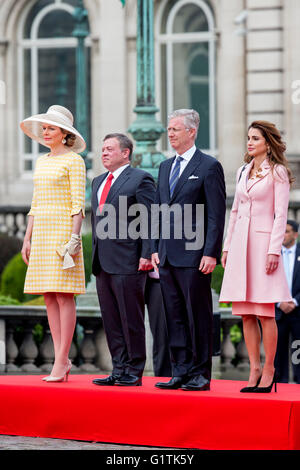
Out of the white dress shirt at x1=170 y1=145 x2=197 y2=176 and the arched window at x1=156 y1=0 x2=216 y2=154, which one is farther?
the arched window at x1=156 y1=0 x2=216 y2=154

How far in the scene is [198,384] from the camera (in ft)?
27.5

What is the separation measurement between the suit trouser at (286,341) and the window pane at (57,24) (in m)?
12.4

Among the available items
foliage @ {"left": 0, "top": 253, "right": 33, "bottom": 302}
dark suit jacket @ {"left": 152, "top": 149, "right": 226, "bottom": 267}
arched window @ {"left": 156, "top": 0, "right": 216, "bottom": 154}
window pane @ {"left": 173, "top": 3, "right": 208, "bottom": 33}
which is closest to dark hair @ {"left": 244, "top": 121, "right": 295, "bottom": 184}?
dark suit jacket @ {"left": 152, "top": 149, "right": 226, "bottom": 267}

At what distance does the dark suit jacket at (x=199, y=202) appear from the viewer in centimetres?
842

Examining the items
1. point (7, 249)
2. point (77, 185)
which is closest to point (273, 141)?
point (77, 185)

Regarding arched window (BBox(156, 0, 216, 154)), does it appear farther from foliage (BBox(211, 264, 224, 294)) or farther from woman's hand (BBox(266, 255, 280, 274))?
woman's hand (BBox(266, 255, 280, 274))

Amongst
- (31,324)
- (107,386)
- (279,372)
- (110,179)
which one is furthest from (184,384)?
(31,324)

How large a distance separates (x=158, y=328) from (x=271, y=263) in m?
2.24

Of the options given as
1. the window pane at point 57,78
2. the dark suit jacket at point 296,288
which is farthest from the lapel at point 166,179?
the window pane at point 57,78

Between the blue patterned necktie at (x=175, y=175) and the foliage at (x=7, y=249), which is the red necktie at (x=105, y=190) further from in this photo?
the foliage at (x=7, y=249)

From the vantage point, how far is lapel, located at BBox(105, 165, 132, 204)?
349 inches

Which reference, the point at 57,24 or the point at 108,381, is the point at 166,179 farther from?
the point at 57,24

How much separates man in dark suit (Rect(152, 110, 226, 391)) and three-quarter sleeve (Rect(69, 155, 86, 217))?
23.6 inches
